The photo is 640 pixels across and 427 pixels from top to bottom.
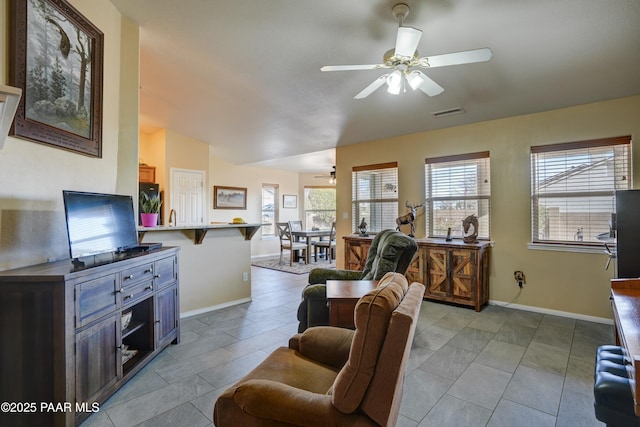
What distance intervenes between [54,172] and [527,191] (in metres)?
4.71

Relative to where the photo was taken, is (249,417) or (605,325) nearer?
(249,417)

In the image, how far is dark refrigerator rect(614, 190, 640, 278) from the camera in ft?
7.84

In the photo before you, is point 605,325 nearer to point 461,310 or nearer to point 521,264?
point 521,264

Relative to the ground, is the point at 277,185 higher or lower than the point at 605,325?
higher

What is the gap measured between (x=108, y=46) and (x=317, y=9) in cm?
173

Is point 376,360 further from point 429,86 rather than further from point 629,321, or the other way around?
point 429,86

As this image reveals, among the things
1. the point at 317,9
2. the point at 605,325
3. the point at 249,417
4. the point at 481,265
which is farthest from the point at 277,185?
the point at 249,417

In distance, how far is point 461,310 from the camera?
3.83m

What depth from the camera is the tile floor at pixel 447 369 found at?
1856 mm

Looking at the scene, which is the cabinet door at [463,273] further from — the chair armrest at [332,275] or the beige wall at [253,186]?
the beige wall at [253,186]

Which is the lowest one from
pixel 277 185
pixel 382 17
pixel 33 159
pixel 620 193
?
pixel 620 193

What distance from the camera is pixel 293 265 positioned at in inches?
281

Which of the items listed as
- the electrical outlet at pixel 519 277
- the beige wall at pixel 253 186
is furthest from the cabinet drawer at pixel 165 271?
the beige wall at pixel 253 186

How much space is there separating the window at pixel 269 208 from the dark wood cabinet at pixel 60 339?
6.61 m
